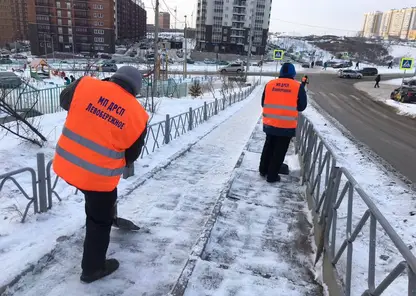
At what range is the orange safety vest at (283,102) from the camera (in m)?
4.98

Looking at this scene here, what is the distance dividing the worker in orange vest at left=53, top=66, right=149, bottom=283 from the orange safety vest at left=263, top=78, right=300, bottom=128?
295 centimetres

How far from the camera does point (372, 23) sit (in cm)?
16275

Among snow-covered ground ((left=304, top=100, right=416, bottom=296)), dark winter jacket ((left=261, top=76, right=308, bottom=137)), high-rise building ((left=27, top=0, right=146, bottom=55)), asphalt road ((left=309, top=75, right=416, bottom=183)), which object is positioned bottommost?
asphalt road ((left=309, top=75, right=416, bottom=183))

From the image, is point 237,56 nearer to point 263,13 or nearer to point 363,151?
point 263,13

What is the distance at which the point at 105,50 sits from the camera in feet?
243

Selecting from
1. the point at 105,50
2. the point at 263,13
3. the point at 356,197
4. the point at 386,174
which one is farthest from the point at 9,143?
the point at 263,13

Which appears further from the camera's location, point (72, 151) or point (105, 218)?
point (105, 218)

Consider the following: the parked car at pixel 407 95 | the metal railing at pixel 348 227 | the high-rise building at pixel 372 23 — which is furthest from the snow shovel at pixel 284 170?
the high-rise building at pixel 372 23

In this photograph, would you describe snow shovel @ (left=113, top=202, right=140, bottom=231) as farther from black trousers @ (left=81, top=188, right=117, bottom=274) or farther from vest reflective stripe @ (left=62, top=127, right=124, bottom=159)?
vest reflective stripe @ (left=62, top=127, right=124, bottom=159)

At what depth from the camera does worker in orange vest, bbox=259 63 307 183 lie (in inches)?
196

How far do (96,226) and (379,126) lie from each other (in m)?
15.5

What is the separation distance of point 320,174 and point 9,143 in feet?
23.4

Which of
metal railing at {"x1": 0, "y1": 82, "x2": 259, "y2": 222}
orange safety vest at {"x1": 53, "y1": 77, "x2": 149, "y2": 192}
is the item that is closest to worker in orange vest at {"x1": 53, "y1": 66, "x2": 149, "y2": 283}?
orange safety vest at {"x1": 53, "y1": 77, "x2": 149, "y2": 192}

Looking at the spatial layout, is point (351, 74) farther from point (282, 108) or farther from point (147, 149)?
point (282, 108)
